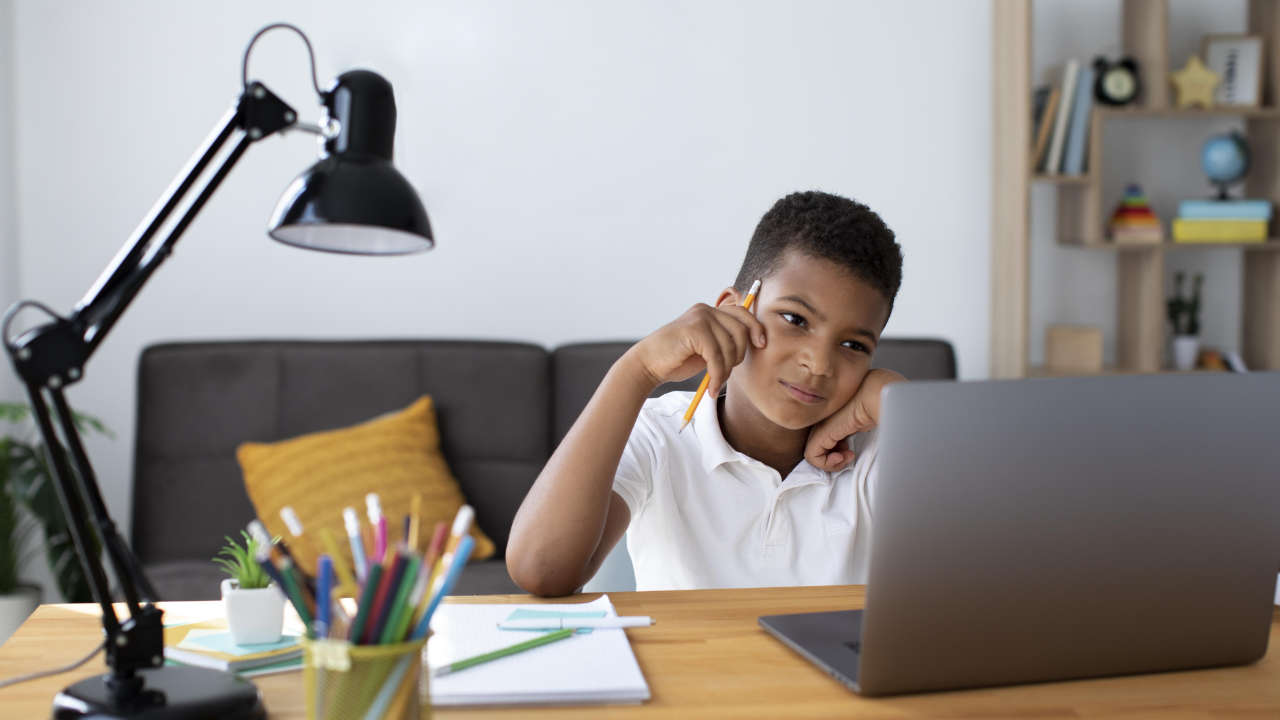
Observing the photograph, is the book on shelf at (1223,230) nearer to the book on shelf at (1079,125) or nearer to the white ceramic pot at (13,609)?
the book on shelf at (1079,125)

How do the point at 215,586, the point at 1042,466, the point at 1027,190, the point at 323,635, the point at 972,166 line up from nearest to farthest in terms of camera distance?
1. the point at 323,635
2. the point at 1042,466
3. the point at 215,586
4. the point at 1027,190
5. the point at 972,166

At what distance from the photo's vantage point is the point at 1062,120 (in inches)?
111

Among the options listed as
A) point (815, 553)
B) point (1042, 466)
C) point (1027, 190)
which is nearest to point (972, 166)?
point (1027, 190)

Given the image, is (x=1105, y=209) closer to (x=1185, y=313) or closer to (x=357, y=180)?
(x=1185, y=313)

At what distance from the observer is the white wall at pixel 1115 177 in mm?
3035

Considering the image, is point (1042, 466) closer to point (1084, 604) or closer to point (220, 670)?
point (1084, 604)

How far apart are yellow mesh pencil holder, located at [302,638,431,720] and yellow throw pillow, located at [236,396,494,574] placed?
166 cm

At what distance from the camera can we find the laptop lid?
69 centimetres

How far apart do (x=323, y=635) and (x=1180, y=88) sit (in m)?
2.95

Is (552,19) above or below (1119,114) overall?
above

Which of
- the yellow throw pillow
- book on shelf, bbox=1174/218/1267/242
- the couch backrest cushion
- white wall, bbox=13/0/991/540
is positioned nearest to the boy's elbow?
the yellow throw pillow

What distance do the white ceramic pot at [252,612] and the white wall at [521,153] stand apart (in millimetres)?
2018

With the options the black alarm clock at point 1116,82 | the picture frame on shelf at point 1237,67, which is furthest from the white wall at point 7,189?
the picture frame on shelf at point 1237,67

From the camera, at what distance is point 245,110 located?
75 cm
